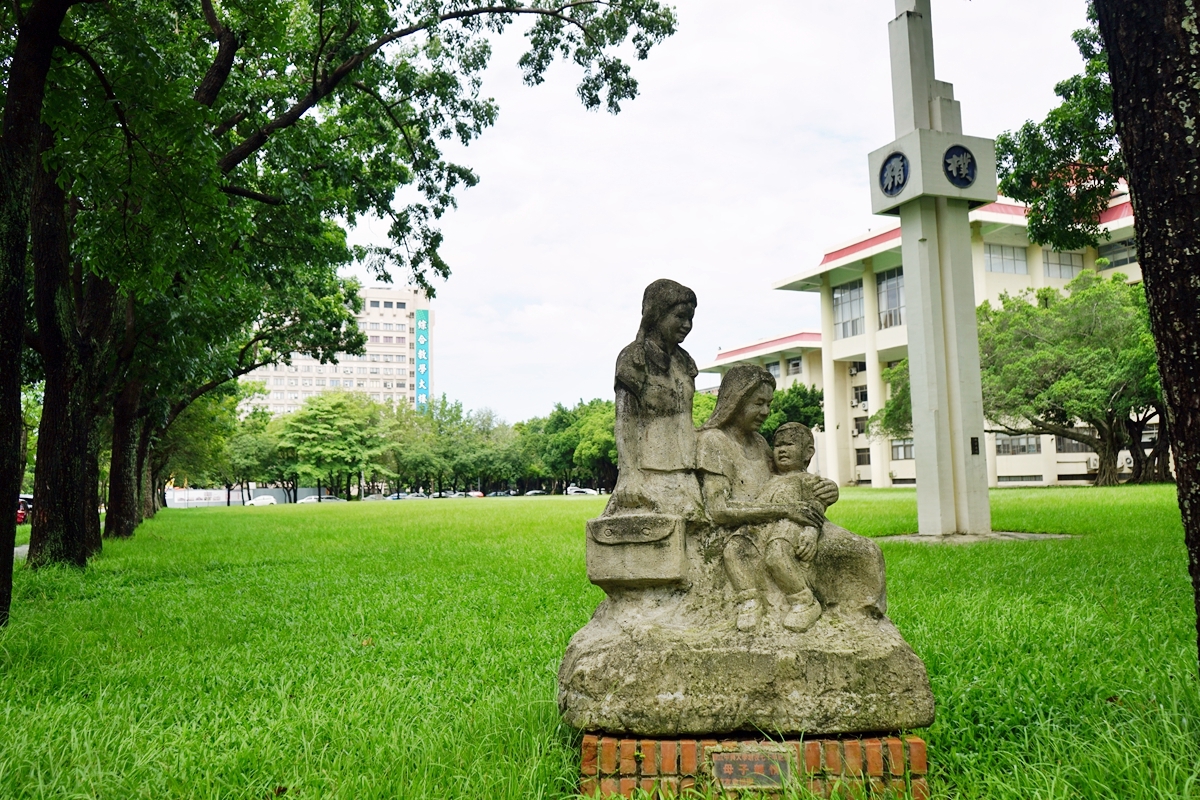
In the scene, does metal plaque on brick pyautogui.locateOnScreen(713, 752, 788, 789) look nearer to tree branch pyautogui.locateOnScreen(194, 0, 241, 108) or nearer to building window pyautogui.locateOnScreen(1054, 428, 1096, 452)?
tree branch pyautogui.locateOnScreen(194, 0, 241, 108)

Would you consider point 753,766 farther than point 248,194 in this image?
No

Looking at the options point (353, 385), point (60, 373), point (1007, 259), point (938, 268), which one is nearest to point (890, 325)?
point (1007, 259)

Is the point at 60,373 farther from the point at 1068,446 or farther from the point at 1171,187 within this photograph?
the point at 1068,446

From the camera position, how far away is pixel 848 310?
4347cm

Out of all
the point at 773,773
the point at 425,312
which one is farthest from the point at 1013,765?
the point at 425,312

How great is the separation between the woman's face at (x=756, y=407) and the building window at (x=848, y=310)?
4050cm

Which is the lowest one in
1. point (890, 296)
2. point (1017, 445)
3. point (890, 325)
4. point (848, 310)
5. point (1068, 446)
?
point (1068, 446)

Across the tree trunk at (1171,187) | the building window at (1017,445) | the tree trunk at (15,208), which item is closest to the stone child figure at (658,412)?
the tree trunk at (1171,187)

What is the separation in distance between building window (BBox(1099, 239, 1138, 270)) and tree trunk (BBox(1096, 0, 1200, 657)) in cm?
3824

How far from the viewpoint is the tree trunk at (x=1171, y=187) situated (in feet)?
9.86

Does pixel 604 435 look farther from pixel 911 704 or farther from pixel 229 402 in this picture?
pixel 911 704

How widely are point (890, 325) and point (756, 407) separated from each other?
39040mm

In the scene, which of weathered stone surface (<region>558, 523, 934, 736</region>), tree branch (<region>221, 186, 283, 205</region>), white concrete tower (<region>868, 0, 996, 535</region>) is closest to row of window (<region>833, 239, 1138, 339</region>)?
white concrete tower (<region>868, 0, 996, 535</region>)

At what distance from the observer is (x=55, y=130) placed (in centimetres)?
741
